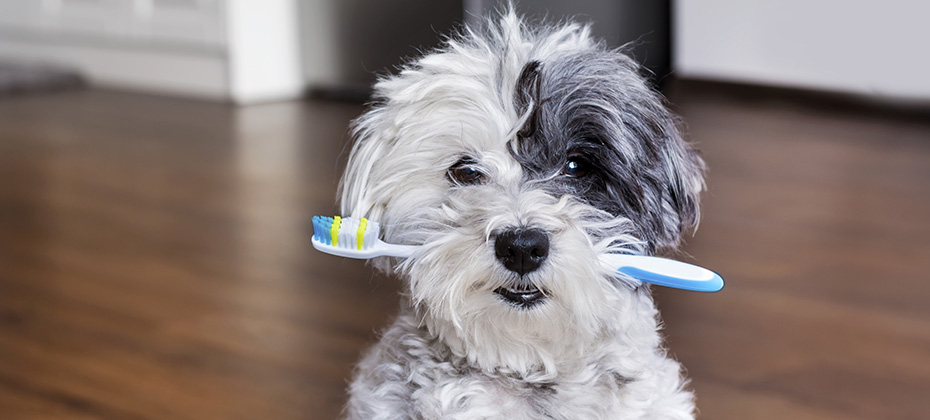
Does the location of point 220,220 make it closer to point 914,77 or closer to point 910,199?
point 910,199

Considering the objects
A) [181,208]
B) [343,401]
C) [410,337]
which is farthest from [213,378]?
[181,208]

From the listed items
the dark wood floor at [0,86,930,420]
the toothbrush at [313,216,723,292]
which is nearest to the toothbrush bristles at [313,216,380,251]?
the toothbrush at [313,216,723,292]

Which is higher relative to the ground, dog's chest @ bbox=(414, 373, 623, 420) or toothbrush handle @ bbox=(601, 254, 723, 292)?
toothbrush handle @ bbox=(601, 254, 723, 292)

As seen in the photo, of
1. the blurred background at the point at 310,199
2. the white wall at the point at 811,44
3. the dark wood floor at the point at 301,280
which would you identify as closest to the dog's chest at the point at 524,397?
the blurred background at the point at 310,199

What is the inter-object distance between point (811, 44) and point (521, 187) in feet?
12.7

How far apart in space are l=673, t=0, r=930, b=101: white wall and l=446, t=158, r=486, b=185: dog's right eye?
3747mm

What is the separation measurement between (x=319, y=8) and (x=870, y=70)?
2.72m

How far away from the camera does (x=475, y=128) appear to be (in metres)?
1.12

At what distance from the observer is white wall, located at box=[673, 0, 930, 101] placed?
4.32 metres

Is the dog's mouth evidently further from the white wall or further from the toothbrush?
the white wall

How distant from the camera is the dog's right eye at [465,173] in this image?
45.2 inches

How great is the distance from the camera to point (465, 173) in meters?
1.15

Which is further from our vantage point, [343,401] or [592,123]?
[343,401]

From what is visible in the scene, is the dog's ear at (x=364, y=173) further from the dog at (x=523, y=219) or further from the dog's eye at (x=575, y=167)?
the dog's eye at (x=575, y=167)
